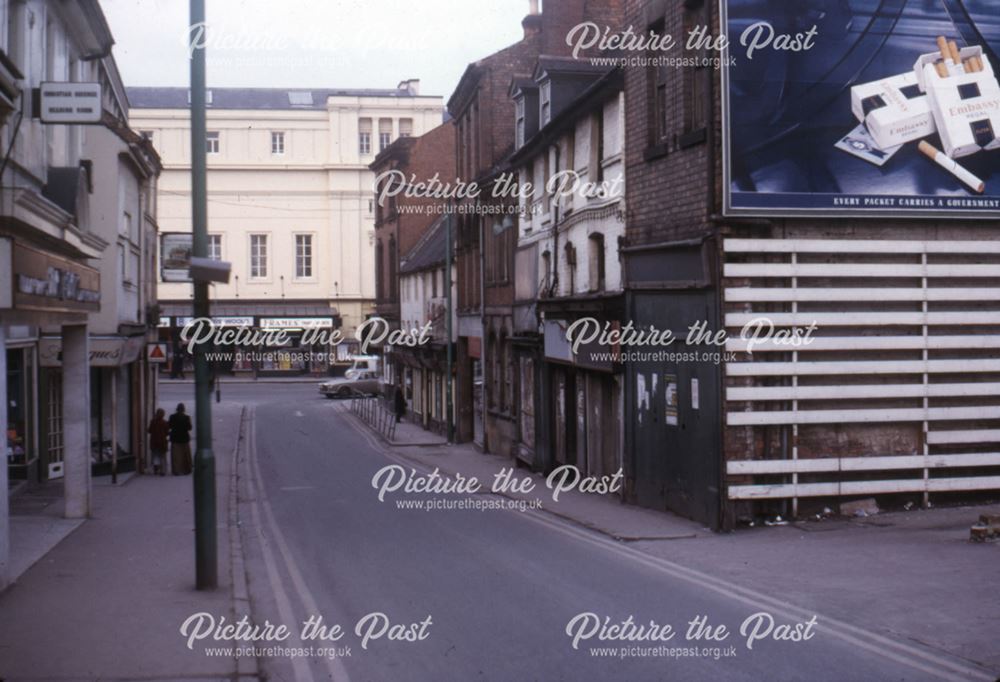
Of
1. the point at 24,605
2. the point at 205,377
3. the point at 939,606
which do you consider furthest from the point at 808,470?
the point at 24,605

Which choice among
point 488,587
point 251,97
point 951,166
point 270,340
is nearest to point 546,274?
point 951,166

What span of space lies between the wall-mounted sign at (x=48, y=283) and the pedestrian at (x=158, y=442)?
1112 cm

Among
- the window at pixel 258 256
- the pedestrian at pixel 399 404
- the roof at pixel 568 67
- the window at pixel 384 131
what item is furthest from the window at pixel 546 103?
the window at pixel 258 256

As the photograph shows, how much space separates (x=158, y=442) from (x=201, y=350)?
14828 mm

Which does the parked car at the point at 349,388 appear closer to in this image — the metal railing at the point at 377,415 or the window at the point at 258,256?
the metal railing at the point at 377,415

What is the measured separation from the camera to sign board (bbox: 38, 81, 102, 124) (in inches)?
517

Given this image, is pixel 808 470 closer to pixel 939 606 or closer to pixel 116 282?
pixel 939 606

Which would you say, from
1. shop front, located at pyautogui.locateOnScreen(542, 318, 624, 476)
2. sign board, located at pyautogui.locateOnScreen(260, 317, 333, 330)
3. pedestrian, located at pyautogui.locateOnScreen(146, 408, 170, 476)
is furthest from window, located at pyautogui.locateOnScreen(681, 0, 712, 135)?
sign board, located at pyautogui.locateOnScreen(260, 317, 333, 330)

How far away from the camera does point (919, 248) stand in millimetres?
15758

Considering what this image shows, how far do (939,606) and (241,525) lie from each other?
37.2ft

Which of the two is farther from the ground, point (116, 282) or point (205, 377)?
point (116, 282)

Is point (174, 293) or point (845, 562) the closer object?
point (845, 562)

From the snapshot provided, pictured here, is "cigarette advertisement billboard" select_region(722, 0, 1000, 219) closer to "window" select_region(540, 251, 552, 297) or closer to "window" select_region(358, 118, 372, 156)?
"window" select_region(540, 251, 552, 297)

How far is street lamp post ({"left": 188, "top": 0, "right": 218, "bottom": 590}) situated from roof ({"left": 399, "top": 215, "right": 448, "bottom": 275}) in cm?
2816
